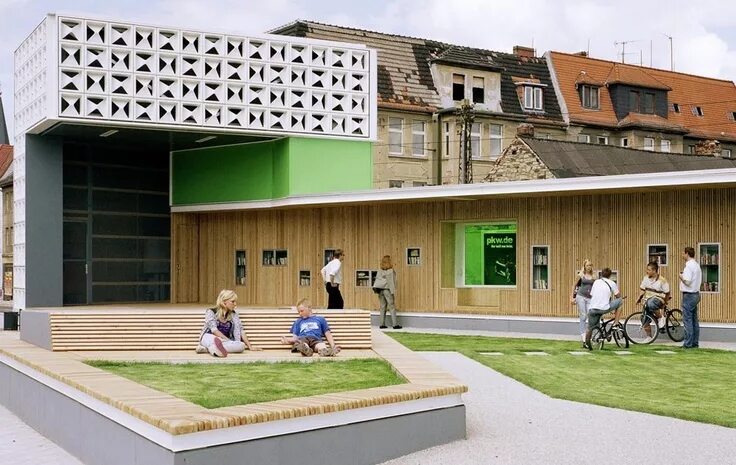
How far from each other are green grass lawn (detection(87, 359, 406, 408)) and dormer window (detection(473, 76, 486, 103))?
39.0 metres

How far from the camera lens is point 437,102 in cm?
5022

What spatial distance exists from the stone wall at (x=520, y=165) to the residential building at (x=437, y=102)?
8.37 m

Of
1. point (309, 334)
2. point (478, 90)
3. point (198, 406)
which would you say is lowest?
point (198, 406)

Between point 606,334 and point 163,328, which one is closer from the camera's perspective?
point 163,328

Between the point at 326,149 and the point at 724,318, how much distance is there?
11606 mm

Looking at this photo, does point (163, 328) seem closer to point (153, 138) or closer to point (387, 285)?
point (387, 285)

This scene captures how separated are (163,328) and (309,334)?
2.11 meters

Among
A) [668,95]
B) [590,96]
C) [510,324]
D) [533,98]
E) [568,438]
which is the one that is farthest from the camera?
[668,95]

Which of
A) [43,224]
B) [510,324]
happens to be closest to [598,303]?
[510,324]

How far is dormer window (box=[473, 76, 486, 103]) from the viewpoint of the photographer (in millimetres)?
51875

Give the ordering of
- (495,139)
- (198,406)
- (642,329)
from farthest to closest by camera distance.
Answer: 1. (495,139)
2. (642,329)
3. (198,406)

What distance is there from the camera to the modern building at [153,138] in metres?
26.1

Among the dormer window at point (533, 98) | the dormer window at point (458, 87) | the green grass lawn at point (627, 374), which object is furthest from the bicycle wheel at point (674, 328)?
the dormer window at point (533, 98)

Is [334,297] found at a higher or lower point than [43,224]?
lower
